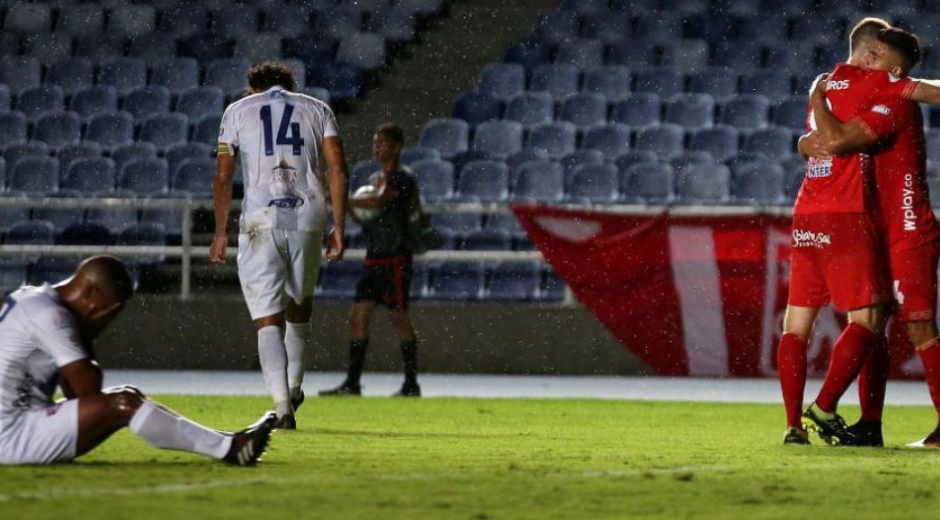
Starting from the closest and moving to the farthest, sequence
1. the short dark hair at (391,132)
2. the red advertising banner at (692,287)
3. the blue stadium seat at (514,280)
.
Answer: the short dark hair at (391,132), the red advertising banner at (692,287), the blue stadium seat at (514,280)

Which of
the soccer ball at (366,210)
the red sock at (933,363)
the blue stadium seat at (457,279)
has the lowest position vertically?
the red sock at (933,363)

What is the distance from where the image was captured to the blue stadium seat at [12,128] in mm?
19906

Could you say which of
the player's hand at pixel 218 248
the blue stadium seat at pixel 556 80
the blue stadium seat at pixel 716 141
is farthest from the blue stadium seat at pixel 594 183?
the player's hand at pixel 218 248

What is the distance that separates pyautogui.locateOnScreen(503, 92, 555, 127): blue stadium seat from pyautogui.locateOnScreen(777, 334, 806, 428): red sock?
11.2 metres

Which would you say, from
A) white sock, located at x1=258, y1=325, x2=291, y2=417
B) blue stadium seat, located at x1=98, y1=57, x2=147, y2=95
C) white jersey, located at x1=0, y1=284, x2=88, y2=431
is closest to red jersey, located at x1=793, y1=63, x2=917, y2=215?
white sock, located at x1=258, y1=325, x2=291, y2=417

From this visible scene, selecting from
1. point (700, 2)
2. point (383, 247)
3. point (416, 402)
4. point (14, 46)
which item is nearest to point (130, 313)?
point (383, 247)

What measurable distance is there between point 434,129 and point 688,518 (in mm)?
13970

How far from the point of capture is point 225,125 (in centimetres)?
909

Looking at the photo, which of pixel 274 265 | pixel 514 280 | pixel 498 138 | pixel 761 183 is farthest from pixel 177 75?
pixel 274 265

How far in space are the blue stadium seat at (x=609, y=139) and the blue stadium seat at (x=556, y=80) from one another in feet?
4.48

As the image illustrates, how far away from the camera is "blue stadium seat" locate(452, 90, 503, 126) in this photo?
777 inches

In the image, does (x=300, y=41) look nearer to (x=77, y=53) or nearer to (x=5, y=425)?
(x=77, y=53)

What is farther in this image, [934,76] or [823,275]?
[934,76]

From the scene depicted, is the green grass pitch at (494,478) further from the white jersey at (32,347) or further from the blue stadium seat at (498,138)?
the blue stadium seat at (498,138)
